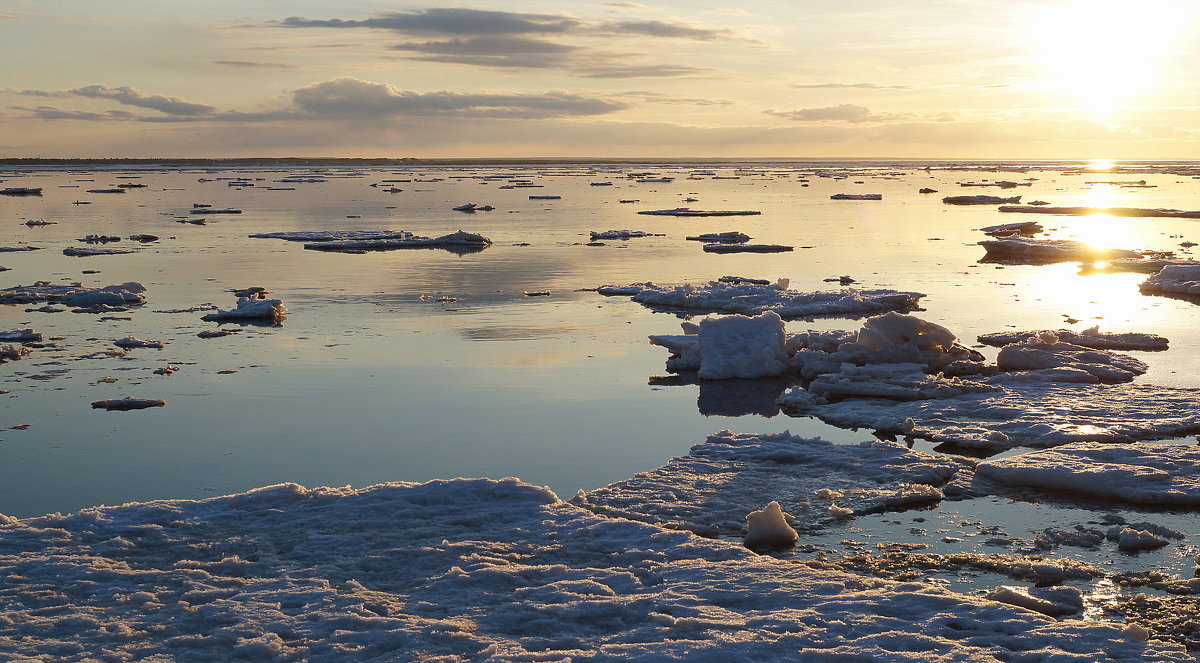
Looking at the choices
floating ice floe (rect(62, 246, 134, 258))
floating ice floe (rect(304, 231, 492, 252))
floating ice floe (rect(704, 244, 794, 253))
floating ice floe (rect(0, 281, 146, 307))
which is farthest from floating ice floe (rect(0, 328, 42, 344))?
floating ice floe (rect(704, 244, 794, 253))

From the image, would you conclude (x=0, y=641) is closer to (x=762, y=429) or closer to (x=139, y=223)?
(x=762, y=429)

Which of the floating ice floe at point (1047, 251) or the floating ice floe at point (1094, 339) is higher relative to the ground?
the floating ice floe at point (1047, 251)

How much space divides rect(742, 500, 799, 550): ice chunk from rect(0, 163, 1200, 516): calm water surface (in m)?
1.77

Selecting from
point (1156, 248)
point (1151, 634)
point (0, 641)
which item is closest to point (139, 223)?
point (1156, 248)

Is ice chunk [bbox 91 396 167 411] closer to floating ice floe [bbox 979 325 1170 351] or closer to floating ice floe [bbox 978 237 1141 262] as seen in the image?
floating ice floe [bbox 979 325 1170 351]

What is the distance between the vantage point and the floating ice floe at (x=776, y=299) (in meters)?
17.1

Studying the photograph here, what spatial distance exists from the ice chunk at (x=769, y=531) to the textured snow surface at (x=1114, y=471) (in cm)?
238

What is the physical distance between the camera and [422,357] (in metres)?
13.6

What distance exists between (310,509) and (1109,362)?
31.9 ft

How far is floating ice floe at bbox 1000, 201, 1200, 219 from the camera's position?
42688 mm

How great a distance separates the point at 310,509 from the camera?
728 centimetres

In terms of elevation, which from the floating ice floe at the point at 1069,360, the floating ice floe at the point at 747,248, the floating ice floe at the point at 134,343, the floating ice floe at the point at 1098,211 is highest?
the floating ice floe at the point at 1098,211

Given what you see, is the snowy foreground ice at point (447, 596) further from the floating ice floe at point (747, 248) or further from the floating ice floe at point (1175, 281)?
the floating ice floe at point (747, 248)

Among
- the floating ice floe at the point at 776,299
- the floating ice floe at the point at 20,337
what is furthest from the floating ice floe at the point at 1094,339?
the floating ice floe at the point at 20,337
